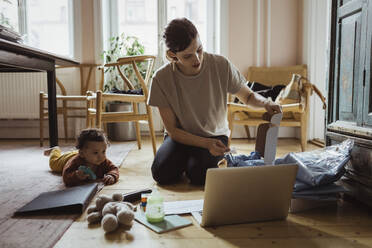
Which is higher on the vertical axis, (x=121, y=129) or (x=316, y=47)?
(x=316, y=47)

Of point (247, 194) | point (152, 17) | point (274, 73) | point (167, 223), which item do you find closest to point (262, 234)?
point (247, 194)

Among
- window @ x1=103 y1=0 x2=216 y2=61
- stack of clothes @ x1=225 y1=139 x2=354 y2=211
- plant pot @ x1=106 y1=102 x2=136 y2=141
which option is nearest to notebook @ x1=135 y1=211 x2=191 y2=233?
stack of clothes @ x1=225 y1=139 x2=354 y2=211

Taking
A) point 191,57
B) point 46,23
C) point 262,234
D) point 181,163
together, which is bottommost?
point 262,234

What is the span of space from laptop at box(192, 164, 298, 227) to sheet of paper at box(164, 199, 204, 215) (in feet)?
0.36

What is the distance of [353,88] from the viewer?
4.57ft

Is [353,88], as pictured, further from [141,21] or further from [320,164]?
[141,21]

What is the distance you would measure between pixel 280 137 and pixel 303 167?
2374 millimetres

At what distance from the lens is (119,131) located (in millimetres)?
3451

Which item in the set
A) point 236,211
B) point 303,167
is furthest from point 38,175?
point 303,167

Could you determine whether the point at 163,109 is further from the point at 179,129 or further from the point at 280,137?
the point at 280,137

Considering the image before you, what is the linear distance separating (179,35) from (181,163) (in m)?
Result: 0.70

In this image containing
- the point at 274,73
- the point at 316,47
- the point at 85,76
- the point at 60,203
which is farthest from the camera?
the point at 85,76

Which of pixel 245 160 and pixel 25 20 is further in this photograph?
pixel 25 20

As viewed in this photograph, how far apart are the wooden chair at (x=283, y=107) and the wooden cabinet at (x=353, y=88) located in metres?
0.78
